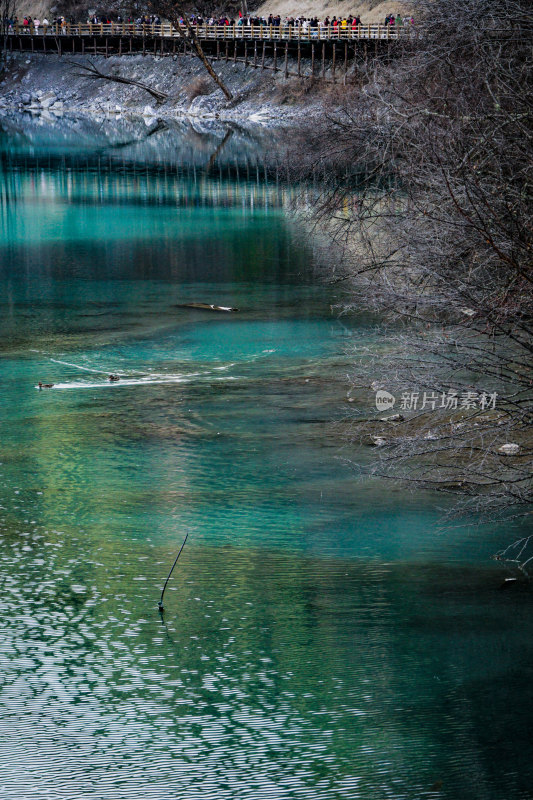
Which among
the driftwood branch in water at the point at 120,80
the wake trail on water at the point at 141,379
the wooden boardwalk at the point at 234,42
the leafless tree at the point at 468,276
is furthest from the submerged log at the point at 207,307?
the driftwood branch in water at the point at 120,80

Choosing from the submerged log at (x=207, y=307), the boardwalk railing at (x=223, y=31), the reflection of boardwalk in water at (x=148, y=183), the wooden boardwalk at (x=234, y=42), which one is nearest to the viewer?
the submerged log at (x=207, y=307)

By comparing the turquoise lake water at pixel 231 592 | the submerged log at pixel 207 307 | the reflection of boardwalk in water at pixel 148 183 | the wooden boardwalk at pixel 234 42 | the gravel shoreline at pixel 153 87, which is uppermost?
the wooden boardwalk at pixel 234 42

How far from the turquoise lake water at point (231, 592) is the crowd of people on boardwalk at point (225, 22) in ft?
181

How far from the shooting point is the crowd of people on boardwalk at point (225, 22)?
75.0 metres

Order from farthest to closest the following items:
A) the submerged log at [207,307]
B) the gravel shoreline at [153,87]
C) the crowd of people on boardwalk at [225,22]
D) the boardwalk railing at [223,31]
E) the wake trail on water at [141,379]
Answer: the crowd of people on boardwalk at [225,22]
the boardwalk railing at [223,31]
the gravel shoreline at [153,87]
the submerged log at [207,307]
the wake trail on water at [141,379]

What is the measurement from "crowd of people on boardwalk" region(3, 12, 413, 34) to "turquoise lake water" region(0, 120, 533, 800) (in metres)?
55.1

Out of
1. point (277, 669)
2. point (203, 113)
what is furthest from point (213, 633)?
point (203, 113)

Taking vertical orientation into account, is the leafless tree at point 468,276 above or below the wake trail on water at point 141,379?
above

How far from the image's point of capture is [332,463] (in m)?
13.5

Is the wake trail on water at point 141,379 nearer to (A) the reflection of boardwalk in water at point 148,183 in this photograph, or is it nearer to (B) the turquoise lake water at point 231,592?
(B) the turquoise lake water at point 231,592

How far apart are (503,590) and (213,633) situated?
2530 millimetres

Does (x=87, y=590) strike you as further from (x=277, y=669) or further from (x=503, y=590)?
(x=503, y=590)

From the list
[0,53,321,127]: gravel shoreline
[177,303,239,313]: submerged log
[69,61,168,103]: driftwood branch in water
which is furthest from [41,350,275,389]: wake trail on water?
[69,61,168,103]: driftwood branch in water

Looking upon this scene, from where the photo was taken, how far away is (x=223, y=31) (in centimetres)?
8169
